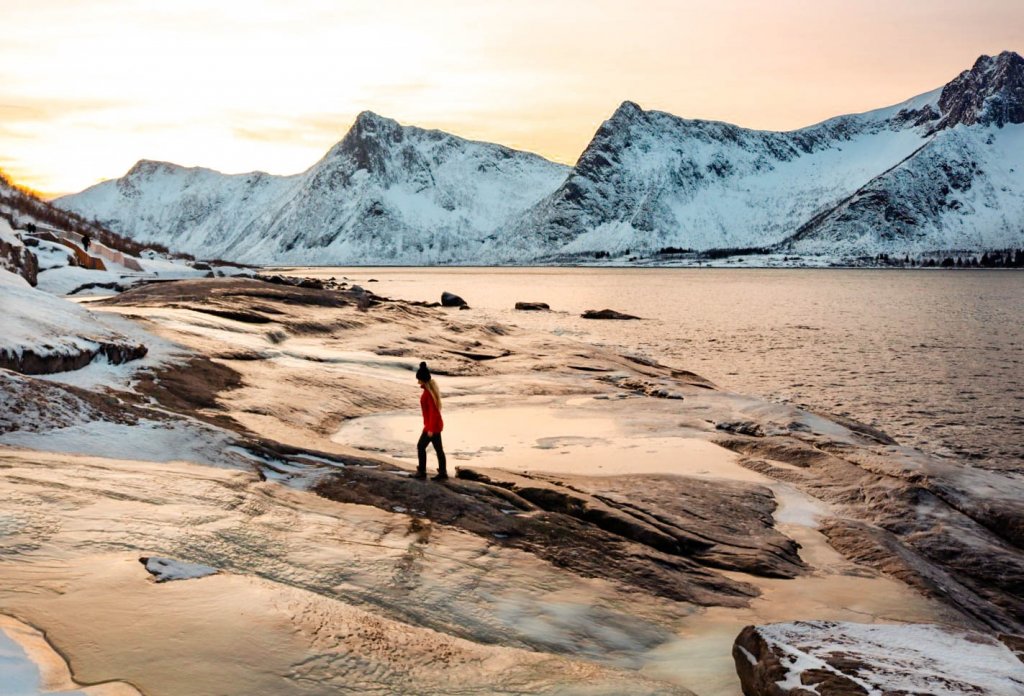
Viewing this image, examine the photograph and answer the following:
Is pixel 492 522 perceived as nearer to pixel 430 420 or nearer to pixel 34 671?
pixel 430 420

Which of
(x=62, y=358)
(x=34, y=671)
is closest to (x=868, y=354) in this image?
(x=62, y=358)

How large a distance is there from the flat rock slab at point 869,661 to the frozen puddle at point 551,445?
668 cm

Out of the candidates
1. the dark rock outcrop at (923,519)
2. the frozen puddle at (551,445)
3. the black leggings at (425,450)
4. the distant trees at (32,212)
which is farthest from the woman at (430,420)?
the distant trees at (32,212)

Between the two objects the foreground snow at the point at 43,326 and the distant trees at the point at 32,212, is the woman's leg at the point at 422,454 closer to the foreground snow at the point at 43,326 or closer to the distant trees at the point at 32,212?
the foreground snow at the point at 43,326

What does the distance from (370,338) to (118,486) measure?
20.6 meters

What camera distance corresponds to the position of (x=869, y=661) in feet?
22.0

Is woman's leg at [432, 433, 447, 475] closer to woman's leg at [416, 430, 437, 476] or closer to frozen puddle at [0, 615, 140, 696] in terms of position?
woman's leg at [416, 430, 437, 476]

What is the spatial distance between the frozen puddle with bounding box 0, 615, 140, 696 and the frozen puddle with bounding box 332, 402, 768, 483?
837cm

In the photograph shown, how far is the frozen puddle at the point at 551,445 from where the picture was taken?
1477 cm

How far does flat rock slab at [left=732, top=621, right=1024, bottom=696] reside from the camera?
20.6 feet

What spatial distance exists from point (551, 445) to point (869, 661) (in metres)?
10.1

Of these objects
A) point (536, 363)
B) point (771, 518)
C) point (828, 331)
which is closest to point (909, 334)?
point (828, 331)

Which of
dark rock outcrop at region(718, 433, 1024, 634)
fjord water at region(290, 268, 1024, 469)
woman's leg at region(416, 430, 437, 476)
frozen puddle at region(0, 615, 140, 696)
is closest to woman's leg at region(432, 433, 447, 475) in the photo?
woman's leg at region(416, 430, 437, 476)

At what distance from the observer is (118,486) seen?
9070 mm
